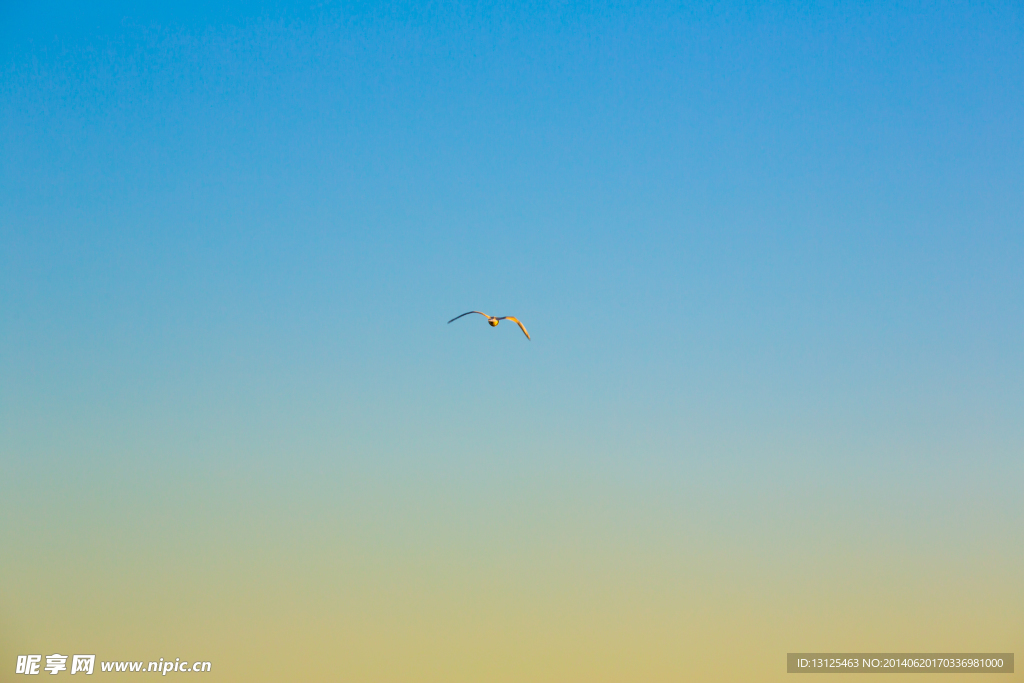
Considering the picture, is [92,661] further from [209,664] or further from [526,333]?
[526,333]

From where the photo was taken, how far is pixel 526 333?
72.6 meters

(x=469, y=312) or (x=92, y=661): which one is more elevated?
(x=469, y=312)

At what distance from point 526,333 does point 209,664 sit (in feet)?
199

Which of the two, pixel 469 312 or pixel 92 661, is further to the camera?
pixel 92 661

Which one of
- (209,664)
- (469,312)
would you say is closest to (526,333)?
(469,312)

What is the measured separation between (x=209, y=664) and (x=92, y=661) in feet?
40.2

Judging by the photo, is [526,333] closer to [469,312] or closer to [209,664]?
[469,312]

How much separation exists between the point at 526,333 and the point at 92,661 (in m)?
66.3

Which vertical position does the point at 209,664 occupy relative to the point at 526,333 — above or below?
below

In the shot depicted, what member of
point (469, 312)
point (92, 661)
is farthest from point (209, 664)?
point (469, 312)

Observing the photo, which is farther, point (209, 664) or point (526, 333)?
point (209, 664)

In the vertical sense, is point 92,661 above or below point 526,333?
below

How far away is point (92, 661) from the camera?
103 m

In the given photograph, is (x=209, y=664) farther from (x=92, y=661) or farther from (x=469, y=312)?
(x=469, y=312)
